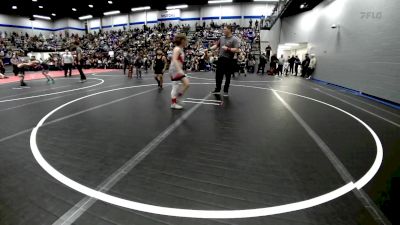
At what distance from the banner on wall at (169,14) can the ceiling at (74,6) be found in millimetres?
764

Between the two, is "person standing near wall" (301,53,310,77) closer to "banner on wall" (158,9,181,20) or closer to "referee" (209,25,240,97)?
"referee" (209,25,240,97)

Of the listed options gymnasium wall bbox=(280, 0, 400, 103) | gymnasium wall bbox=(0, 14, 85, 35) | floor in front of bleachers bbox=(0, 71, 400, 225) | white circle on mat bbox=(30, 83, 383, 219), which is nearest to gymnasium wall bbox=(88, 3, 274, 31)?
gymnasium wall bbox=(0, 14, 85, 35)

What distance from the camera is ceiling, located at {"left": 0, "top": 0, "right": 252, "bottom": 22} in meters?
A: 28.1

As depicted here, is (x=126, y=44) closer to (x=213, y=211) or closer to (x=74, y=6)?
(x=74, y=6)

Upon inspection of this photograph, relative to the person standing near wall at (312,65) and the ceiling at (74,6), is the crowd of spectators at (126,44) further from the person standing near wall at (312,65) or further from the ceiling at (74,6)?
the person standing near wall at (312,65)

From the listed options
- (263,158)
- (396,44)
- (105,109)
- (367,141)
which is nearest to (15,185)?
(263,158)

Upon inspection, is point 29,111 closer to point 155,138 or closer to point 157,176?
point 155,138

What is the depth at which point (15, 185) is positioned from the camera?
2.10 metres

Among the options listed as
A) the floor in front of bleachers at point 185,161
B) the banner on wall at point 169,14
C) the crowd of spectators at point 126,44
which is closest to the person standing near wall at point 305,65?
the crowd of spectators at point 126,44

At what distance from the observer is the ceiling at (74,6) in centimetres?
2809

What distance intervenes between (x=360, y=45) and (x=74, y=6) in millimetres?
32982

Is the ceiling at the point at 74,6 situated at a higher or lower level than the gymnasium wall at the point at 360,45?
higher

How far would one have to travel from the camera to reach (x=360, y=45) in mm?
8945

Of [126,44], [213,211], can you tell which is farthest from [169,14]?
[213,211]
